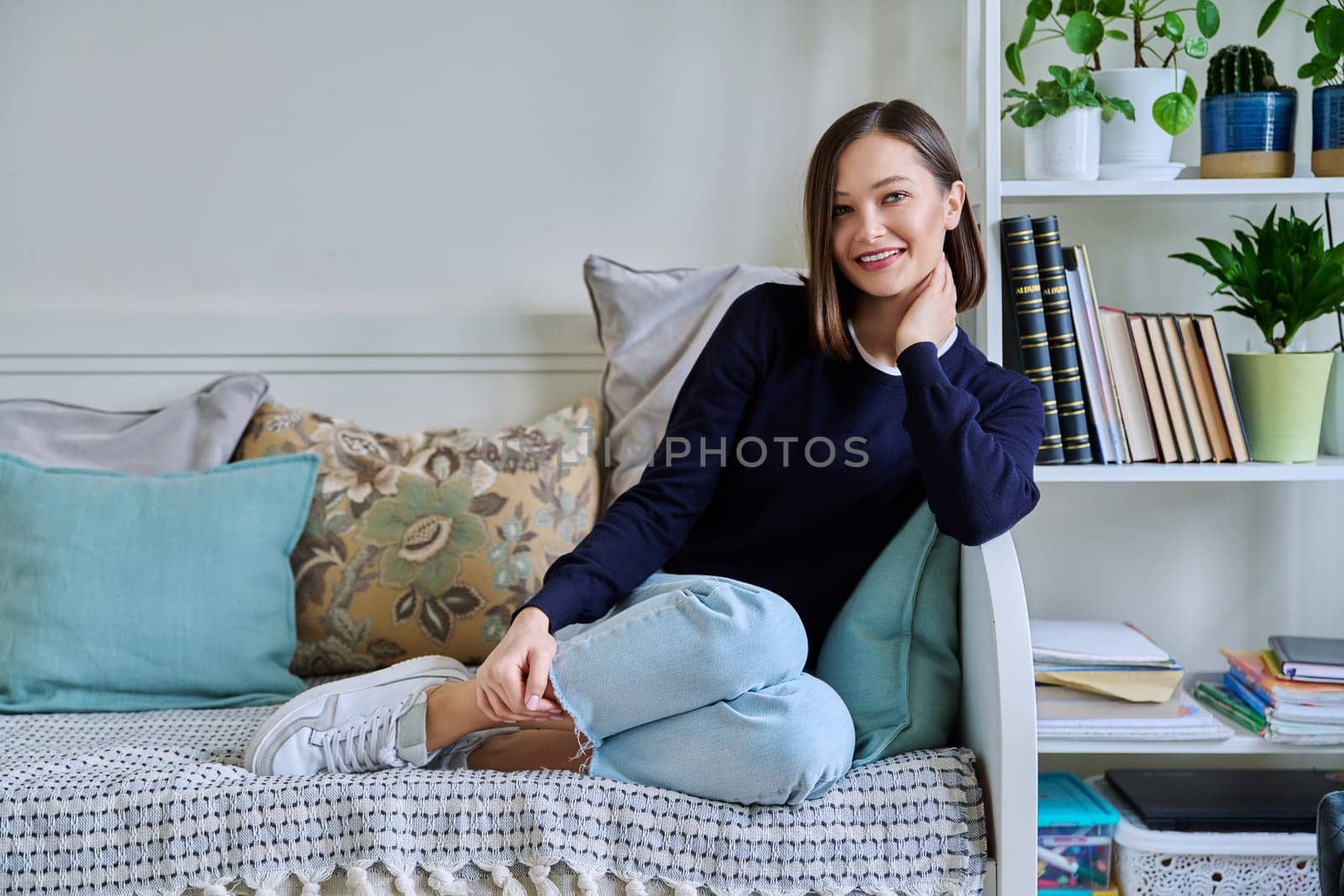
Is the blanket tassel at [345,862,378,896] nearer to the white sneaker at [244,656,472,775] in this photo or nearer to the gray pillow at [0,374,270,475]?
the white sneaker at [244,656,472,775]

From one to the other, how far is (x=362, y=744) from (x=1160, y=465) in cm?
107

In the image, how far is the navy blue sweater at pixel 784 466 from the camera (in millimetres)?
1202

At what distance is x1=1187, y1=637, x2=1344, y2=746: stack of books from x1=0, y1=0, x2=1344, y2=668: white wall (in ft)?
0.76

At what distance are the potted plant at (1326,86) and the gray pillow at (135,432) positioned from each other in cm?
152

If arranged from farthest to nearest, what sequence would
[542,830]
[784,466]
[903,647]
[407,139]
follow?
[407,139] → [784,466] → [903,647] → [542,830]

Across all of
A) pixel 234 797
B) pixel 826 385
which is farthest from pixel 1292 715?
pixel 234 797

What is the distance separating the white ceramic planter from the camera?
146cm

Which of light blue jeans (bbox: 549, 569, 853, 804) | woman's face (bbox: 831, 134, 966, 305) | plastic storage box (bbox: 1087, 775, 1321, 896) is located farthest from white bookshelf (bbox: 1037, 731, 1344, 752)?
woman's face (bbox: 831, 134, 966, 305)

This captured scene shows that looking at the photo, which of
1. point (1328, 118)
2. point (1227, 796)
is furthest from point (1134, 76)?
point (1227, 796)

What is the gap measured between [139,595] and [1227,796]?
147 cm

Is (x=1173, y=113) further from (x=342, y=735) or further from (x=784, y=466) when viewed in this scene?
(x=342, y=735)

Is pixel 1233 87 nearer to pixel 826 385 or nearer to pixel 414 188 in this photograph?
pixel 826 385

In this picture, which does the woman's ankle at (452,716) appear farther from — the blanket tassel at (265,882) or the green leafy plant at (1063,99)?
the green leafy plant at (1063,99)

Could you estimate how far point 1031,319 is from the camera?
1485 mm
